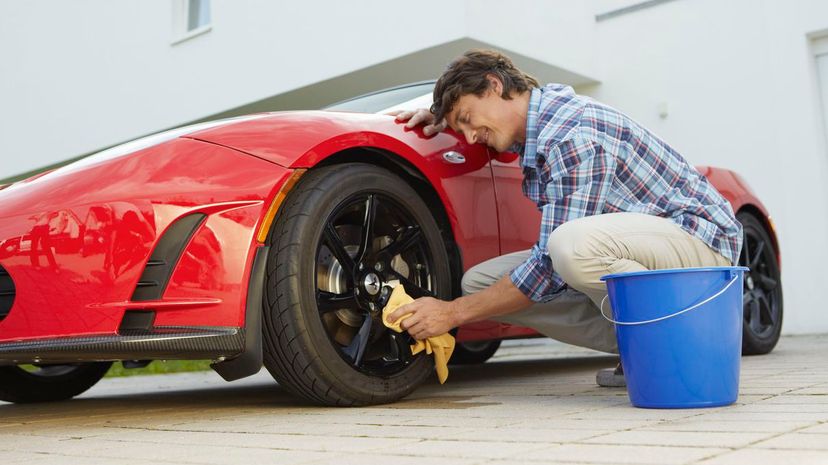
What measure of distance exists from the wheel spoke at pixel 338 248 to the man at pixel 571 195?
0.22m

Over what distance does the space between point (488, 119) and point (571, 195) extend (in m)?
0.45

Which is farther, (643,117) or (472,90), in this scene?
(643,117)

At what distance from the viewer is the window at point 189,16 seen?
11.0 metres

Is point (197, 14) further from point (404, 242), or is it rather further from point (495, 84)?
point (404, 242)

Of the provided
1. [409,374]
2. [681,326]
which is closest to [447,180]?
[409,374]

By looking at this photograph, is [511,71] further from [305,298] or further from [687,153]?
[687,153]

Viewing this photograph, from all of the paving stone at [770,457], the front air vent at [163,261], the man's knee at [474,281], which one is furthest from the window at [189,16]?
the paving stone at [770,457]

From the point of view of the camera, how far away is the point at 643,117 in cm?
840

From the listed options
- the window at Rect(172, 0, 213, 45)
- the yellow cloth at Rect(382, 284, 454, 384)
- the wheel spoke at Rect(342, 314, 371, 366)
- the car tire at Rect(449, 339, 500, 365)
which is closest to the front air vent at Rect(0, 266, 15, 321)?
the wheel spoke at Rect(342, 314, 371, 366)

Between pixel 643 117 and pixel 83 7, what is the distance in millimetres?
7962

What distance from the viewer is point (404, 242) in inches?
118

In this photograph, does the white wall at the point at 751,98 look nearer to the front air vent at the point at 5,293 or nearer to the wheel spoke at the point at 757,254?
the wheel spoke at the point at 757,254

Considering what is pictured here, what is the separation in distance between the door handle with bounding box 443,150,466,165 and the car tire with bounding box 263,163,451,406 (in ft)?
0.83

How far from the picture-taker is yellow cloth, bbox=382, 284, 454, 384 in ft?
9.30
